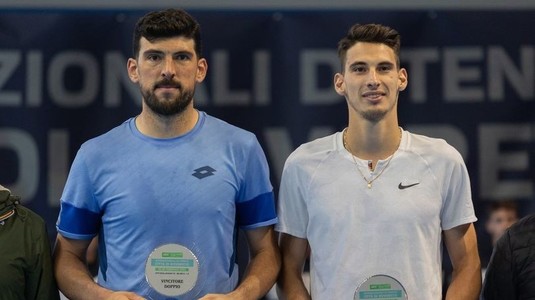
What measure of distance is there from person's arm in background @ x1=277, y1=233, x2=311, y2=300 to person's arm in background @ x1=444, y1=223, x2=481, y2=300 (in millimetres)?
478

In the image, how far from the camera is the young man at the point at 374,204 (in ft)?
10.2

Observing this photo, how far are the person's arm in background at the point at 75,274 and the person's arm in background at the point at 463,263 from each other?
1.04 metres

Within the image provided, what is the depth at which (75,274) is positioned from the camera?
3.15m

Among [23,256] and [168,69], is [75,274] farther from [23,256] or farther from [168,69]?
[168,69]

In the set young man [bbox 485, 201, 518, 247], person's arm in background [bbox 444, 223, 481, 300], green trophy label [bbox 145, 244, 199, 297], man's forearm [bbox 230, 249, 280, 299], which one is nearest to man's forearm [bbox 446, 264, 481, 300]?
person's arm in background [bbox 444, 223, 481, 300]

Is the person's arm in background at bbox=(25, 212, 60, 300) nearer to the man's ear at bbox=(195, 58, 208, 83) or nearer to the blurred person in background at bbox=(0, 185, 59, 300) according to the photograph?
the blurred person in background at bbox=(0, 185, 59, 300)

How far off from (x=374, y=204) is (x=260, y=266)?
424 millimetres

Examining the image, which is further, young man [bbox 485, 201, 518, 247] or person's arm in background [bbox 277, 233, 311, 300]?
young man [bbox 485, 201, 518, 247]

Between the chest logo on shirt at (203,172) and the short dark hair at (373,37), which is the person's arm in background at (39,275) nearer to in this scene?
the chest logo on shirt at (203,172)

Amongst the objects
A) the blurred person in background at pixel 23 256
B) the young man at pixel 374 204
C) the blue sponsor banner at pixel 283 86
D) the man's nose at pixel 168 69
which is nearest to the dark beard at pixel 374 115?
the young man at pixel 374 204

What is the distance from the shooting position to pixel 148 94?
10.3 ft

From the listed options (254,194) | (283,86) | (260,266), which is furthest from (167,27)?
(283,86)

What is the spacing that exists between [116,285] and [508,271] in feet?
4.11

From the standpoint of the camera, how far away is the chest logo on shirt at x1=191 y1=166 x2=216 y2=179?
10.2 ft
